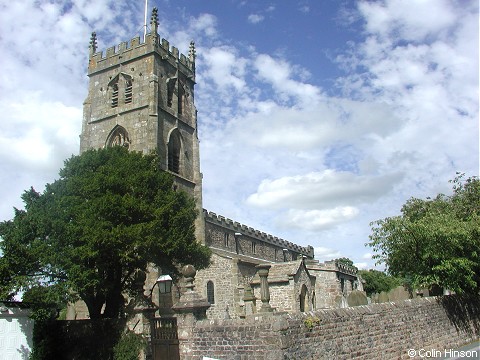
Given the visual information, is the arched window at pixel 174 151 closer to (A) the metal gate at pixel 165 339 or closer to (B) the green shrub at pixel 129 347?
(B) the green shrub at pixel 129 347

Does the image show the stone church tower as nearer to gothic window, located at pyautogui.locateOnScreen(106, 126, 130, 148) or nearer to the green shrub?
gothic window, located at pyautogui.locateOnScreen(106, 126, 130, 148)

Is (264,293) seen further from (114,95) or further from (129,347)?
(114,95)

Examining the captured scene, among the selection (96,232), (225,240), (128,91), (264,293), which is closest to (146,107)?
(128,91)

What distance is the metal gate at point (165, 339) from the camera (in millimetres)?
11961

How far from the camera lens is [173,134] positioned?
3375 centimetres

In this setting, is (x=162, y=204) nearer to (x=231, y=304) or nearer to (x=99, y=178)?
(x=99, y=178)

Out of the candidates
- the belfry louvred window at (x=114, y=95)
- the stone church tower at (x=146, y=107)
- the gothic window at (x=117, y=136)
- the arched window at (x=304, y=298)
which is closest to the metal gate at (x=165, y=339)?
the arched window at (x=304, y=298)

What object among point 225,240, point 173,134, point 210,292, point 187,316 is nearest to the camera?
point 187,316

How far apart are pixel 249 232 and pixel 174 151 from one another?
979cm

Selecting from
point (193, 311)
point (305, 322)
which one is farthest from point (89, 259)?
point (305, 322)

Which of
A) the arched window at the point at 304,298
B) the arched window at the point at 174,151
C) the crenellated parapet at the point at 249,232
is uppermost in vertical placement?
the arched window at the point at 174,151

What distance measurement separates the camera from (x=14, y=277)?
16484 mm

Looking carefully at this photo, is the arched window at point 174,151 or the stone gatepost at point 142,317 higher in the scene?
the arched window at point 174,151

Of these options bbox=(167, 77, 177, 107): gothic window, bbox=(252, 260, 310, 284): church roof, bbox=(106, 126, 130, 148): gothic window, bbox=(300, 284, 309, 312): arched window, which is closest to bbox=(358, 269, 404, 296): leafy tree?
bbox=(300, 284, 309, 312): arched window
